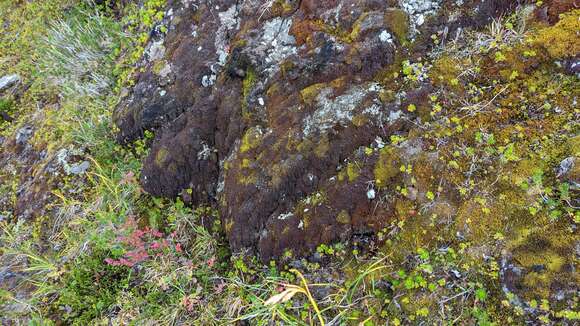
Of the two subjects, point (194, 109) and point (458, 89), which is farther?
point (194, 109)

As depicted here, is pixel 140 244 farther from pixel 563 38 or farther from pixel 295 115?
pixel 563 38

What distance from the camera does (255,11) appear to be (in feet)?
11.6

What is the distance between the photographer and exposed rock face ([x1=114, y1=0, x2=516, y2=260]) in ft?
9.09

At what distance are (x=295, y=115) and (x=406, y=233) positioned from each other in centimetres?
115

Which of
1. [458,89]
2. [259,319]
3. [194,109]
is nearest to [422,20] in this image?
[458,89]

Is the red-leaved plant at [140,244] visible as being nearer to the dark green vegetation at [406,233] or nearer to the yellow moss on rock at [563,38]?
the dark green vegetation at [406,233]

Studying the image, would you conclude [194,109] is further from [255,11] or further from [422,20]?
[422,20]

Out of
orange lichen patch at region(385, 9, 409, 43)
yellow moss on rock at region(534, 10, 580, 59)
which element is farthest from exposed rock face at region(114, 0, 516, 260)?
yellow moss on rock at region(534, 10, 580, 59)

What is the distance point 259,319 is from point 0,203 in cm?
379

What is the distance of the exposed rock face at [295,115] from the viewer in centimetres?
277

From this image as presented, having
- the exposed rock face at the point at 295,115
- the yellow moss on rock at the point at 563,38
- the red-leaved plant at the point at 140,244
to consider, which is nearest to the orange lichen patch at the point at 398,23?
the exposed rock face at the point at 295,115

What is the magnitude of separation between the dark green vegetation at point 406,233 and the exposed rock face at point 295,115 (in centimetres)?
6

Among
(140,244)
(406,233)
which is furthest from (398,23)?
(140,244)

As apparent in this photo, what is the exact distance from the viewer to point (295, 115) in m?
3.00
